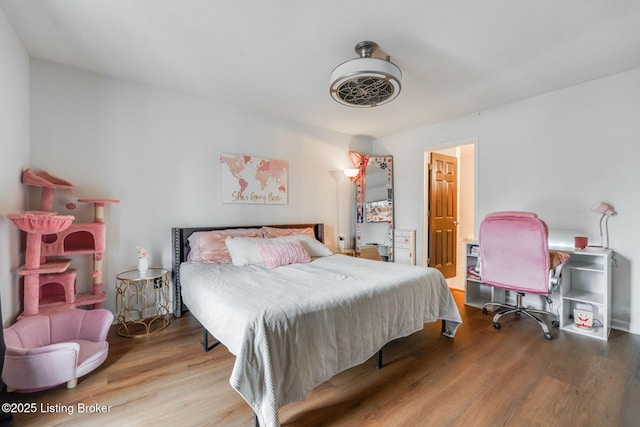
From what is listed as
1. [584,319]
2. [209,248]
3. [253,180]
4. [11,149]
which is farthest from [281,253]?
[584,319]

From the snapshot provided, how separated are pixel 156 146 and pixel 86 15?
4.19 feet

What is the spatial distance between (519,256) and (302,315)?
223 centimetres

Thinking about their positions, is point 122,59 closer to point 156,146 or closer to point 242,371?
point 156,146

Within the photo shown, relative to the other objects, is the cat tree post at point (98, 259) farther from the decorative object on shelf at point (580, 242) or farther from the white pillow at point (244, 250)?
the decorative object on shelf at point (580, 242)

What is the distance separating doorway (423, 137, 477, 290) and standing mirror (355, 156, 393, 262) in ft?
2.03

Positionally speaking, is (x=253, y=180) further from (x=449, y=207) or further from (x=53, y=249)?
(x=449, y=207)

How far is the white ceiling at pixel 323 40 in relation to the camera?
1.85 metres

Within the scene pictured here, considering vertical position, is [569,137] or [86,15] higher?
[86,15]

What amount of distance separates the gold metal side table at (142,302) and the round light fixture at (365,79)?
7.85 feet

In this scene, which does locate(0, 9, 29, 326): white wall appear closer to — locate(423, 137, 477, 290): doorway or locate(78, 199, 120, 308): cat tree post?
locate(78, 199, 120, 308): cat tree post

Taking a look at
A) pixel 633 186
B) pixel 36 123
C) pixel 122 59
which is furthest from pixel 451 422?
pixel 36 123

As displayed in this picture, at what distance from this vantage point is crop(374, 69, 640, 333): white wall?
8.81 feet

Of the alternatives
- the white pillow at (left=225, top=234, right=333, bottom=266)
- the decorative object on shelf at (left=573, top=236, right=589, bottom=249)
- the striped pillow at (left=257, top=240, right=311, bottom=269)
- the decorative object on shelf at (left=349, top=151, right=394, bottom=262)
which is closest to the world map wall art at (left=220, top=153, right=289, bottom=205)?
the white pillow at (left=225, top=234, right=333, bottom=266)

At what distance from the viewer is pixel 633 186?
2666 millimetres
